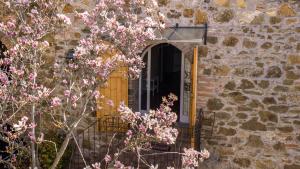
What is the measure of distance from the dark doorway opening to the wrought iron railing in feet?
7.35

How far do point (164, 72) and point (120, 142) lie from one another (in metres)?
6.90

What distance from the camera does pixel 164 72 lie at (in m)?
14.5

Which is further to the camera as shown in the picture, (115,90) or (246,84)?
(115,90)

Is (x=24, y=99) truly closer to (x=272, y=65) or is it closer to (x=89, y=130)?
(x=89, y=130)

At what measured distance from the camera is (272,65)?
8.00 meters

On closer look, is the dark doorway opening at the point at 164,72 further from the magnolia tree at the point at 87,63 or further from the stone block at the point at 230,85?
the magnolia tree at the point at 87,63

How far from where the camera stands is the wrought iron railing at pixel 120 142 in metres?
8.30

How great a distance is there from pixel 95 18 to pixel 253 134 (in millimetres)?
4175

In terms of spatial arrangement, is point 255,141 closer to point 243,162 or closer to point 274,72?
point 243,162

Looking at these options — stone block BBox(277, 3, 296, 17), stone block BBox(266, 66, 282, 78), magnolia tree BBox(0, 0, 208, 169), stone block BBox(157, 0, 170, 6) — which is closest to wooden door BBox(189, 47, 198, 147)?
stone block BBox(157, 0, 170, 6)

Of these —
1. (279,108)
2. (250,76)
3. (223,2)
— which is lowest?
(279,108)

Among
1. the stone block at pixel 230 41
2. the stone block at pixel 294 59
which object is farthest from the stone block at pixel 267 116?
the stone block at pixel 230 41

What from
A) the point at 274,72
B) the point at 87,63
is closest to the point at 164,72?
the point at 274,72

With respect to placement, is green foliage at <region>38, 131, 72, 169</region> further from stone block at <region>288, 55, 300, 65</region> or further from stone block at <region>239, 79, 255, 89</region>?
stone block at <region>288, 55, 300, 65</region>
